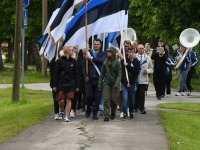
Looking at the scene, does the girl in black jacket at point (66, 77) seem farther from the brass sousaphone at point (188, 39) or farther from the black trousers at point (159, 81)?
the brass sousaphone at point (188, 39)

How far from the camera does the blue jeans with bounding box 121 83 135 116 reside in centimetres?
1567

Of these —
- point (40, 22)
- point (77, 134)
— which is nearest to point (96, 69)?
point (77, 134)

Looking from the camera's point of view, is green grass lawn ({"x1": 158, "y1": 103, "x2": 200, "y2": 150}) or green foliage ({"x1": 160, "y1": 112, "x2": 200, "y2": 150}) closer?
green foliage ({"x1": 160, "y1": 112, "x2": 200, "y2": 150})

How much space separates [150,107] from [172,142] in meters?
7.17

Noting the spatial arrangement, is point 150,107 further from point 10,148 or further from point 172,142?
point 10,148

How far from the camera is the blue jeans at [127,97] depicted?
1567 cm

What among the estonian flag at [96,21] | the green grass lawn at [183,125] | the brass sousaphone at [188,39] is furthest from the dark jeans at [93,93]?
the brass sousaphone at [188,39]

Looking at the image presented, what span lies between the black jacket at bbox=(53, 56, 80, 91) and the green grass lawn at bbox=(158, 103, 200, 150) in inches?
85.9

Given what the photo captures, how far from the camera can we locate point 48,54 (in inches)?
683

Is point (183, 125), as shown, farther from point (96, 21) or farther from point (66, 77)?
point (96, 21)

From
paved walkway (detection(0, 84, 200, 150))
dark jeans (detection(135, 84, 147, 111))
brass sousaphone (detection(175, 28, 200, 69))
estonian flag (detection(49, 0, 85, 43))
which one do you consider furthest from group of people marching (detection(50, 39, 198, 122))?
brass sousaphone (detection(175, 28, 200, 69))

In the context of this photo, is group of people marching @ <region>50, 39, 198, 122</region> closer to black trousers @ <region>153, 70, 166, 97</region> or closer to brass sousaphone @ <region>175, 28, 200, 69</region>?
black trousers @ <region>153, 70, 166, 97</region>

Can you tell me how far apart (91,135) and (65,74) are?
3099mm

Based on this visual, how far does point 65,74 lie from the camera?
15.3m
